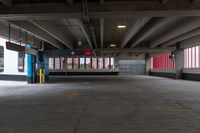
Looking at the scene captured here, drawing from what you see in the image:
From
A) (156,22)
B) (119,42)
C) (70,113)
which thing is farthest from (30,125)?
(119,42)

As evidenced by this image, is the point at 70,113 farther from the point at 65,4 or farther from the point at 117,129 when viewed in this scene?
the point at 65,4

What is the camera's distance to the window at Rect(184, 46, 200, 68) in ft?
86.2

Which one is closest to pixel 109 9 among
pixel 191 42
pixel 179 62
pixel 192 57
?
pixel 191 42

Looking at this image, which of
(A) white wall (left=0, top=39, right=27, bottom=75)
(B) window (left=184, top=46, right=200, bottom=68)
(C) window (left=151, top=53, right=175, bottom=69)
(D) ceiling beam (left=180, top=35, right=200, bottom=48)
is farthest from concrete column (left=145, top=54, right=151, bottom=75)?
(A) white wall (left=0, top=39, right=27, bottom=75)

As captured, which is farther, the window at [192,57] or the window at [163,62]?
the window at [163,62]

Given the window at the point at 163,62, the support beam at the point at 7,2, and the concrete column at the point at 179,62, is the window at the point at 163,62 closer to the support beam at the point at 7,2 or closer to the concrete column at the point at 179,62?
the concrete column at the point at 179,62

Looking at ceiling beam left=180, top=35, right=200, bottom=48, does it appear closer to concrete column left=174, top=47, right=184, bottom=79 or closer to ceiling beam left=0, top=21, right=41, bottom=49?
concrete column left=174, top=47, right=184, bottom=79

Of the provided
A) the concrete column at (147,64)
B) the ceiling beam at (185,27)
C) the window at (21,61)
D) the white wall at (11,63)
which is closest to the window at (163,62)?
the concrete column at (147,64)

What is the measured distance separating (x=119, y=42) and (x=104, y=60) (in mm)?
14122

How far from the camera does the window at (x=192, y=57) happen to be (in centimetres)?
2626

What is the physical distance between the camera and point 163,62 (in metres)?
40.1

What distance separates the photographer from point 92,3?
10.3 m

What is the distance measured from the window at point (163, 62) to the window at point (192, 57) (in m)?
3.81

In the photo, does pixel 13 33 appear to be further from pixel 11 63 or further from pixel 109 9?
pixel 109 9
